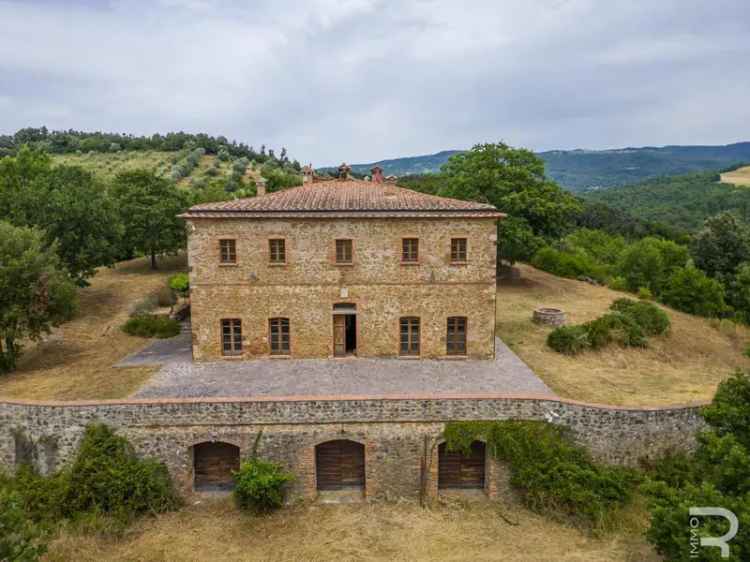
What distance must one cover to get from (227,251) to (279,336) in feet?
13.7

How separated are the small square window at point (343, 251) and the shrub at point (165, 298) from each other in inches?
636

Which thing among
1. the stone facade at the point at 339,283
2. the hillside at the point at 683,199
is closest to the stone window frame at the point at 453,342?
the stone facade at the point at 339,283

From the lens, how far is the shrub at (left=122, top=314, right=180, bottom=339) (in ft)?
87.4

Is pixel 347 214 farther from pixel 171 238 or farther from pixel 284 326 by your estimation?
pixel 171 238

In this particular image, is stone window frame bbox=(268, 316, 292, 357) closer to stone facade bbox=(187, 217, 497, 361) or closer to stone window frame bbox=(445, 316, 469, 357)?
stone facade bbox=(187, 217, 497, 361)

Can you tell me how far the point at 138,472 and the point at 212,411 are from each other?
9.44ft

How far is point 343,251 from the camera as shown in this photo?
21.6 m

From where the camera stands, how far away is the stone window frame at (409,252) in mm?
21625

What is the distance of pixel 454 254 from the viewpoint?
855 inches

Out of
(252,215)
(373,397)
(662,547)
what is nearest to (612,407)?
(662,547)

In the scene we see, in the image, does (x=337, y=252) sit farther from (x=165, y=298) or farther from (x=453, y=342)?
(x=165, y=298)

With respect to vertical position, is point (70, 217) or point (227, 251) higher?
point (70, 217)

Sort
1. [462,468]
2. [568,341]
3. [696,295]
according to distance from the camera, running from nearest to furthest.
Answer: [462,468] → [568,341] → [696,295]

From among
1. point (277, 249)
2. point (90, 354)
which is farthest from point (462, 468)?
point (90, 354)
